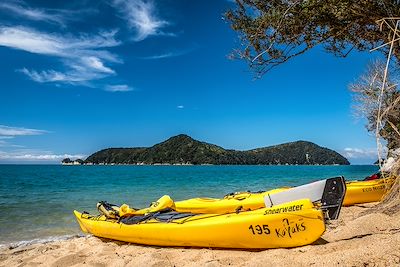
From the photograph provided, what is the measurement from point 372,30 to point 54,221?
343 inches

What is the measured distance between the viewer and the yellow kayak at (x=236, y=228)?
4477 mm

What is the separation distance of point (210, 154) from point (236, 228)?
130 m

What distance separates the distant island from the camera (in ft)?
426

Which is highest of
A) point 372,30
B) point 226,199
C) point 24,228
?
point 372,30

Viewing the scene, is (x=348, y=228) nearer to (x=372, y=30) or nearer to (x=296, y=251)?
(x=296, y=251)

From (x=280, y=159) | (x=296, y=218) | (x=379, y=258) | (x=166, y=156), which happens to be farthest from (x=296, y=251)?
(x=280, y=159)

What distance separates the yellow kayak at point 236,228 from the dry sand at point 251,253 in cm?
12

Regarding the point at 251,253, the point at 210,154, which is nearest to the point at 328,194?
the point at 251,253

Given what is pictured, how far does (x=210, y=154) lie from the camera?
134m

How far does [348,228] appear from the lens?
479 centimetres

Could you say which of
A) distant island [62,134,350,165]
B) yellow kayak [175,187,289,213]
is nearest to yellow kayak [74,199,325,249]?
yellow kayak [175,187,289,213]

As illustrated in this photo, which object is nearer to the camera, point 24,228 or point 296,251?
point 296,251

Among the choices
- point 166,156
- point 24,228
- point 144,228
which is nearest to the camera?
point 144,228

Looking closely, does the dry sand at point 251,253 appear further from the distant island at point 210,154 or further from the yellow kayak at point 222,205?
the distant island at point 210,154
